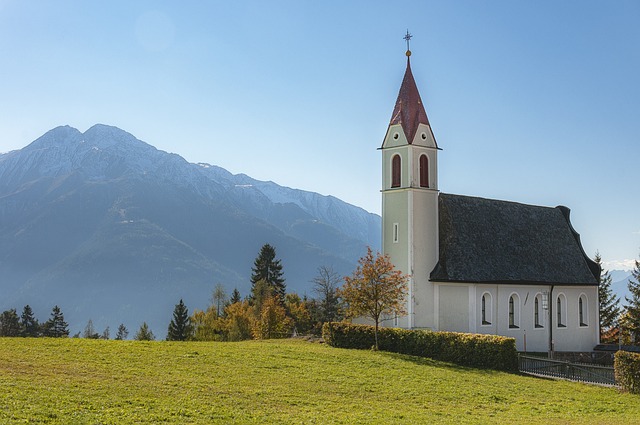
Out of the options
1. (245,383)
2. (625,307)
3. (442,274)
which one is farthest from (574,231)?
(245,383)

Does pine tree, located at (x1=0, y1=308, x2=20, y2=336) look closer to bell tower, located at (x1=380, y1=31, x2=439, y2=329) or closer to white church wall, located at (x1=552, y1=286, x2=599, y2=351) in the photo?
bell tower, located at (x1=380, y1=31, x2=439, y2=329)

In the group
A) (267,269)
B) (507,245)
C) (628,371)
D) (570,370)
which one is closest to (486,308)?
(507,245)

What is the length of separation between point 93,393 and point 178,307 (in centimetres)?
8371

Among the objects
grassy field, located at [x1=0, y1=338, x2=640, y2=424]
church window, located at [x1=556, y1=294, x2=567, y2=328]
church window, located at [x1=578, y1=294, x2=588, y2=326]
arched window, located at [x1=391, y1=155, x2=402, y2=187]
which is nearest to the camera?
grassy field, located at [x1=0, y1=338, x2=640, y2=424]

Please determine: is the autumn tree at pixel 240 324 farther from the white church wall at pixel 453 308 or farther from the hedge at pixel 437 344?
the hedge at pixel 437 344

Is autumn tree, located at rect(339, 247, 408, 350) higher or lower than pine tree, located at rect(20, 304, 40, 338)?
higher

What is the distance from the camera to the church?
48.2 meters

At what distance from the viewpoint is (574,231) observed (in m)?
59.4

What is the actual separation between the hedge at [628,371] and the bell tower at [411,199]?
56.4 feet

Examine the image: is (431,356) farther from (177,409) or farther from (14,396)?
(14,396)

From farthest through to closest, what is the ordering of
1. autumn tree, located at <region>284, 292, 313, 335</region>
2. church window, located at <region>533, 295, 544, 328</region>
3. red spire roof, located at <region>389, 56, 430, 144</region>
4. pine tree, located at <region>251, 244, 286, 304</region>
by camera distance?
1. pine tree, located at <region>251, 244, 286, 304</region>
2. autumn tree, located at <region>284, 292, 313, 335</region>
3. church window, located at <region>533, 295, 544, 328</region>
4. red spire roof, located at <region>389, 56, 430, 144</region>

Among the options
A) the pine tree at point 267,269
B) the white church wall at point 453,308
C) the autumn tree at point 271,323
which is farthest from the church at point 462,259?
the pine tree at point 267,269

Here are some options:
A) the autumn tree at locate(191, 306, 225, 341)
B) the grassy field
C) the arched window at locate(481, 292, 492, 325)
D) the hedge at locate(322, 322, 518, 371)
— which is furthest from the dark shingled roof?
the autumn tree at locate(191, 306, 225, 341)

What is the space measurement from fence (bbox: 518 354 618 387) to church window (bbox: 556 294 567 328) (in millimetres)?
18744
